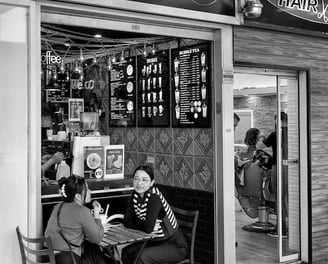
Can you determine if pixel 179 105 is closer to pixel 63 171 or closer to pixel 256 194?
pixel 63 171

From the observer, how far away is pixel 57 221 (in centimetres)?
376

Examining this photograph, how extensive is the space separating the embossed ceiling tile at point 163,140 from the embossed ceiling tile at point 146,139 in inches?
4.0

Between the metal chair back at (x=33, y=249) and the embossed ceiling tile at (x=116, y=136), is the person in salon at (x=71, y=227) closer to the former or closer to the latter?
the metal chair back at (x=33, y=249)

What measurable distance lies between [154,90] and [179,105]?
59 centimetres

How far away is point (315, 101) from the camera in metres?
5.82

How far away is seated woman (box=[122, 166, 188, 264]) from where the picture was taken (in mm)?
4195

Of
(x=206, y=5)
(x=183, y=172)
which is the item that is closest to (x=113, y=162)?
(x=183, y=172)

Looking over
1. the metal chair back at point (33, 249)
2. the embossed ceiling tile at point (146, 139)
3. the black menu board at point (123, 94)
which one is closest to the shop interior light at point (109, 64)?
the black menu board at point (123, 94)

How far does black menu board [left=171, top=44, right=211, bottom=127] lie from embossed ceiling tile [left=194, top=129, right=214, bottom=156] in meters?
0.08

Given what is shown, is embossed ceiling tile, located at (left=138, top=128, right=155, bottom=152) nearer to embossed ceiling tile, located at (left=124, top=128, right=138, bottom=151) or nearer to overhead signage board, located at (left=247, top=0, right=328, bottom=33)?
embossed ceiling tile, located at (left=124, top=128, right=138, bottom=151)

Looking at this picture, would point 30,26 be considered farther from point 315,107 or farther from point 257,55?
point 315,107

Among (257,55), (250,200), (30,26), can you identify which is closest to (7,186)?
(30,26)

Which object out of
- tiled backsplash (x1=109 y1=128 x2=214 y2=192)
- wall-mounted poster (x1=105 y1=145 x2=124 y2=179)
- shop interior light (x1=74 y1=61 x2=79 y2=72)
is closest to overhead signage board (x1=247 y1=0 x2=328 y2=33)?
tiled backsplash (x1=109 y1=128 x2=214 y2=192)

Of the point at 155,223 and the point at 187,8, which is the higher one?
the point at 187,8
